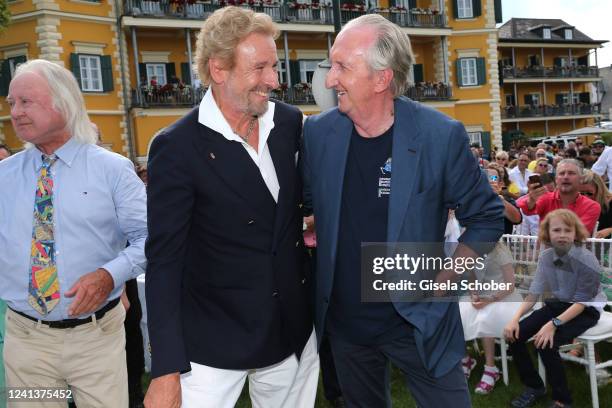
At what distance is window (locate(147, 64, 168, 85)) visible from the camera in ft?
78.3

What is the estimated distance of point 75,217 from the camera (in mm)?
2863

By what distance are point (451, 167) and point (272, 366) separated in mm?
1133

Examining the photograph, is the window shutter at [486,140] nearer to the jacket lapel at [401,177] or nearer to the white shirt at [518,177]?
the white shirt at [518,177]

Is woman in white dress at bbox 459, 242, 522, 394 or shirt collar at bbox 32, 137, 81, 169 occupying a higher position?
shirt collar at bbox 32, 137, 81, 169

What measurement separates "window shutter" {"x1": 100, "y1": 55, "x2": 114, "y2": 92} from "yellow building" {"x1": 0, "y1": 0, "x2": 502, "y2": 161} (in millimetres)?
37

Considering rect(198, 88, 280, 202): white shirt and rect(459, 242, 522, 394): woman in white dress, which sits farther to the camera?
rect(459, 242, 522, 394): woman in white dress

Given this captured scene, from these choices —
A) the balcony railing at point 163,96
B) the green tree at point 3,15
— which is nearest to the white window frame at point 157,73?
the balcony railing at point 163,96

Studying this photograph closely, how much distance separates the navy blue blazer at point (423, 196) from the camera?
2424 mm

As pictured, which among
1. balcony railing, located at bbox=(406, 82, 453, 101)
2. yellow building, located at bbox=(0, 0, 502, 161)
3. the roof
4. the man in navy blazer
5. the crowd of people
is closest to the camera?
the crowd of people

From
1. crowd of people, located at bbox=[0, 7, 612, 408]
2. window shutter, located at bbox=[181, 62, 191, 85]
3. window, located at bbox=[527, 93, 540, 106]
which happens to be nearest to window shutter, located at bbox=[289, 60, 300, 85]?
window shutter, located at bbox=[181, 62, 191, 85]

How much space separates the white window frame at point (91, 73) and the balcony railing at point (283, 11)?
85.1 inches

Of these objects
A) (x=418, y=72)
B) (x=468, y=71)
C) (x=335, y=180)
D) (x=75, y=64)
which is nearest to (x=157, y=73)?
(x=75, y=64)

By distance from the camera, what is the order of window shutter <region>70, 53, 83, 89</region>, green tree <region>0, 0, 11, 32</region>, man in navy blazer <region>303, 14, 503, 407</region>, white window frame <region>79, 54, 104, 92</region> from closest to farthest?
man in navy blazer <region>303, 14, 503, 407</region> < green tree <region>0, 0, 11, 32</region> < window shutter <region>70, 53, 83, 89</region> < white window frame <region>79, 54, 104, 92</region>

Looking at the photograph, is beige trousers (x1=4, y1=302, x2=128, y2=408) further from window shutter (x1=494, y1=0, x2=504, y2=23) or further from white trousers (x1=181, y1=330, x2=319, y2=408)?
window shutter (x1=494, y1=0, x2=504, y2=23)
